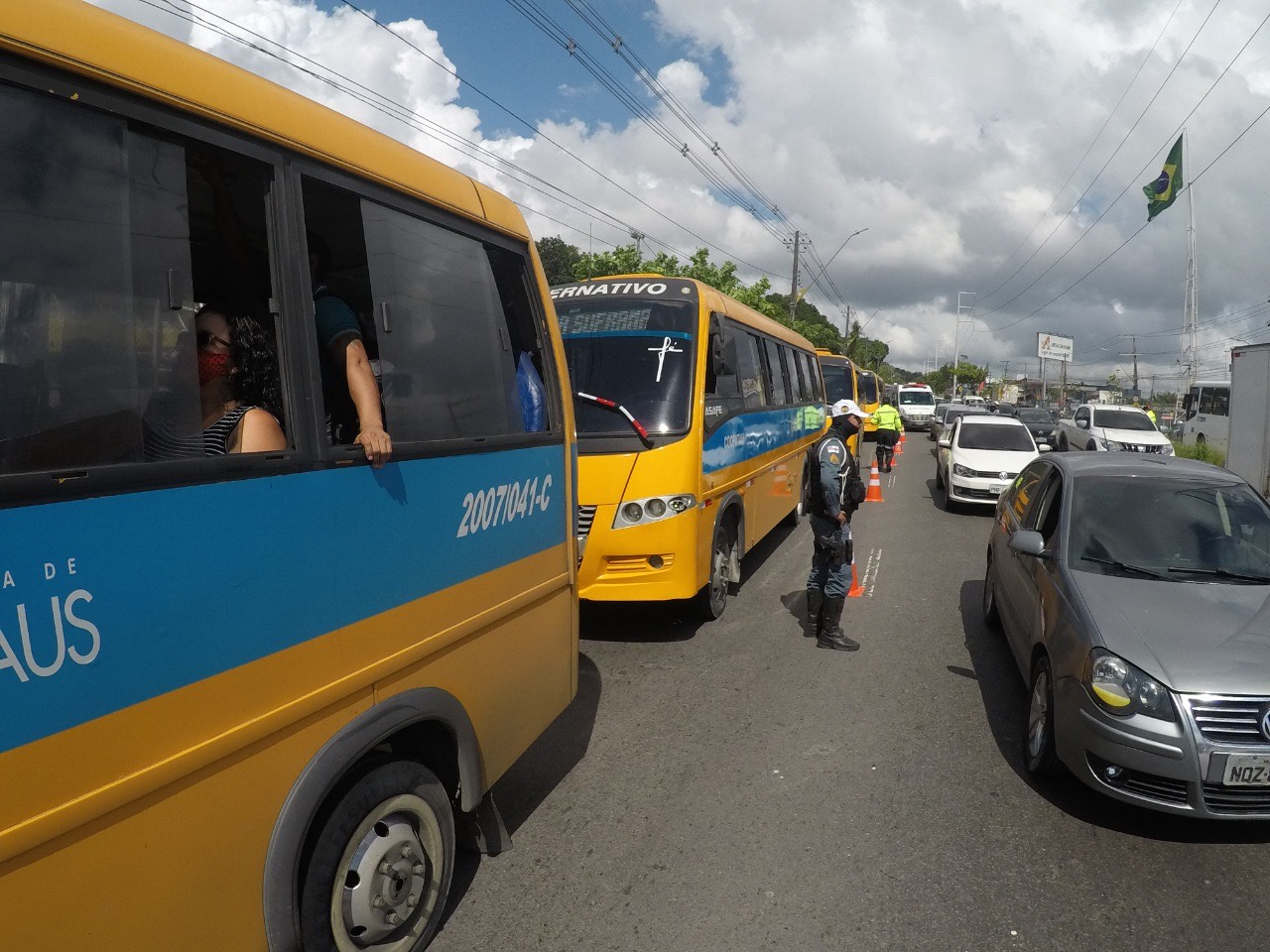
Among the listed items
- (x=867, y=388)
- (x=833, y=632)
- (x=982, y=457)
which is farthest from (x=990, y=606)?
(x=867, y=388)

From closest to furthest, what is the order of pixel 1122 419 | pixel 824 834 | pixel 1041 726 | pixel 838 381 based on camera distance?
1. pixel 824 834
2. pixel 1041 726
3. pixel 1122 419
4. pixel 838 381

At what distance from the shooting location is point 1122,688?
12.3 feet

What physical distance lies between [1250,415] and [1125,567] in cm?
1574

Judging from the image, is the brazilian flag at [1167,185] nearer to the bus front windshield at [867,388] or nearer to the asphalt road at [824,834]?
the bus front windshield at [867,388]

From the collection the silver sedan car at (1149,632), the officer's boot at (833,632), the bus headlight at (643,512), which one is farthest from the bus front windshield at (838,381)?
the silver sedan car at (1149,632)

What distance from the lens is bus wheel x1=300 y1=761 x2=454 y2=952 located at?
2479mm

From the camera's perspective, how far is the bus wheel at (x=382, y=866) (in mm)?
2479

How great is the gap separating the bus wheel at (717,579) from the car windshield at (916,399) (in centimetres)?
3556

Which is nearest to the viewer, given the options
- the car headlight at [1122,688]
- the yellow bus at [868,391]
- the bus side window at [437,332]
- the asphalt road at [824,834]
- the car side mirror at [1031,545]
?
the bus side window at [437,332]

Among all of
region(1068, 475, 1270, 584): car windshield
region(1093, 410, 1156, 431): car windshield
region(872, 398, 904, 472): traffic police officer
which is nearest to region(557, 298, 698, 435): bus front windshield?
region(1068, 475, 1270, 584): car windshield

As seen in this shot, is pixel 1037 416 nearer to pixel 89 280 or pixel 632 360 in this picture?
pixel 632 360

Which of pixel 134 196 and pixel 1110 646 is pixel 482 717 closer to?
pixel 134 196

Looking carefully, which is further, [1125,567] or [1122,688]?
[1125,567]

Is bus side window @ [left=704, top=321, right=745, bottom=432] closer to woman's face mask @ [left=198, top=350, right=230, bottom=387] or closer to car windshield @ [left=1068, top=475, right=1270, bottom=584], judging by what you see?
car windshield @ [left=1068, top=475, right=1270, bottom=584]
